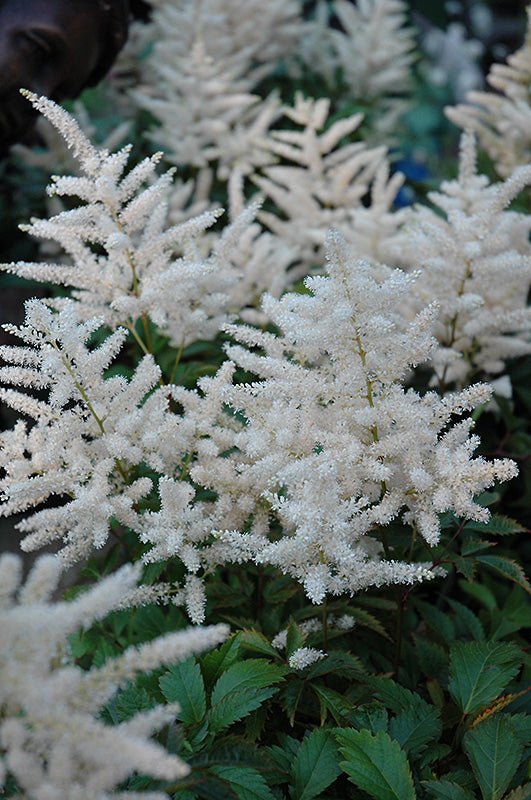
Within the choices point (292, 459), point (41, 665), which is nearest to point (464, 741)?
point (292, 459)

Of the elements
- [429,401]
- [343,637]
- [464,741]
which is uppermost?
[429,401]

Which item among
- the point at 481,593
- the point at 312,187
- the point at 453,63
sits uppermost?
the point at 312,187

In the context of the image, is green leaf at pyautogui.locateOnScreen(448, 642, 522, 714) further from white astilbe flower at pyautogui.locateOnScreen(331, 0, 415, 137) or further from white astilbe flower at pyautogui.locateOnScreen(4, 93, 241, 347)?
white astilbe flower at pyautogui.locateOnScreen(331, 0, 415, 137)

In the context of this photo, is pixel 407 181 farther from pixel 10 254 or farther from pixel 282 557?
pixel 282 557

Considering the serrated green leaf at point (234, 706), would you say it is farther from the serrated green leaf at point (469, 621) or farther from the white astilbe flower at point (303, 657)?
the serrated green leaf at point (469, 621)

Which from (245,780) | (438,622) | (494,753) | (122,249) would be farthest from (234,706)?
(122,249)

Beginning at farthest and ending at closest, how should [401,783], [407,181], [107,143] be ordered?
[407,181], [107,143], [401,783]

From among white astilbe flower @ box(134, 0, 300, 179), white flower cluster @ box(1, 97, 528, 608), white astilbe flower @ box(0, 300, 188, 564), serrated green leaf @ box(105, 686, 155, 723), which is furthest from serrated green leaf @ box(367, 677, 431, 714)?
white astilbe flower @ box(134, 0, 300, 179)

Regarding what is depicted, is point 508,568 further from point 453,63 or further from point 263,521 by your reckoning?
point 453,63
